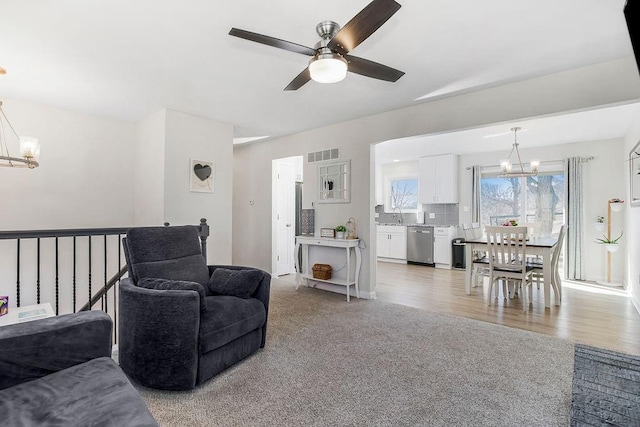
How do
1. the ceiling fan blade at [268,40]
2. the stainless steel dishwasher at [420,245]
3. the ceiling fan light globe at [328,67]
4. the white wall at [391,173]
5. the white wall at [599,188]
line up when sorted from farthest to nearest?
the white wall at [391,173], the stainless steel dishwasher at [420,245], the white wall at [599,188], the ceiling fan light globe at [328,67], the ceiling fan blade at [268,40]

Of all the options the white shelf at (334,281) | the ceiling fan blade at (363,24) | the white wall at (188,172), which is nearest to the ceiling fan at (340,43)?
the ceiling fan blade at (363,24)

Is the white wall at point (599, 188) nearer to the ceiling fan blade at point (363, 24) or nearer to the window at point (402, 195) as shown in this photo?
the window at point (402, 195)

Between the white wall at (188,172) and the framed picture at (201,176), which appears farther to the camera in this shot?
the framed picture at (201,176)

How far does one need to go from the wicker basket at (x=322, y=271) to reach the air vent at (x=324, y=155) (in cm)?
165

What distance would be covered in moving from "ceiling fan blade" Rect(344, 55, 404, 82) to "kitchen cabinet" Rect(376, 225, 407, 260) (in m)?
5.32

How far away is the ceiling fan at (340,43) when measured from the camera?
1.69 m

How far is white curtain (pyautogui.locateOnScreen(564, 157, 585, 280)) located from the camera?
18.4ft

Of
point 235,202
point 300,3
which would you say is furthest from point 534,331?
point 235,202

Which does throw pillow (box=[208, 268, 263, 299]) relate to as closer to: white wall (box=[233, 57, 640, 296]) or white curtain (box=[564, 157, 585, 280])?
white wall (box=[233, 57, 640, 296])

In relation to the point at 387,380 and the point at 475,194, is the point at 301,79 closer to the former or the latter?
the point at 387,380

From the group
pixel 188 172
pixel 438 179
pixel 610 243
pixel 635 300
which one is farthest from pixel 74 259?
pixel 610 243

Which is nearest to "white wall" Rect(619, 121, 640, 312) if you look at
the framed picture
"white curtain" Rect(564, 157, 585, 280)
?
"white curtain" Rect(564, 157, 585, 280)

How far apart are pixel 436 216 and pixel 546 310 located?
382cm

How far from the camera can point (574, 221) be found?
18.5 ft
